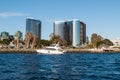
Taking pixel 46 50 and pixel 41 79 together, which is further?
pixel 46 50

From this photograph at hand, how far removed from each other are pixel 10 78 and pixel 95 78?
41.1ft

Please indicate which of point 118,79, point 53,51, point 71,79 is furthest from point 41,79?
point 53,51

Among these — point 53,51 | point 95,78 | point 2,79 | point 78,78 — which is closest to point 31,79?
point 2,79

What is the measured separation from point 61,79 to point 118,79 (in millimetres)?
8385

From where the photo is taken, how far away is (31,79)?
123 ft

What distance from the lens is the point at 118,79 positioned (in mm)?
38875

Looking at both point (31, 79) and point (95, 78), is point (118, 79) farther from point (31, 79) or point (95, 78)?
point (31, 79)

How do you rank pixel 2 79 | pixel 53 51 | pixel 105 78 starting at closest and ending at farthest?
pixel 2 79 < pixel 105 78 < pixel 53 51

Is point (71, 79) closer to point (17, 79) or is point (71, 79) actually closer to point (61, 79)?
point (61, 79)

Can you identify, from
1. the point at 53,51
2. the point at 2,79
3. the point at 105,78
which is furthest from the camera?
the point at 53,51

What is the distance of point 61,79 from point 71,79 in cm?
143

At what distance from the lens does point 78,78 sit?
39.3 meters

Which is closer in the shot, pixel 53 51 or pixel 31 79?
pixel 31 79

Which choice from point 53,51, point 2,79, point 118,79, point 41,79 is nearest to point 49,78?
point 41,79
